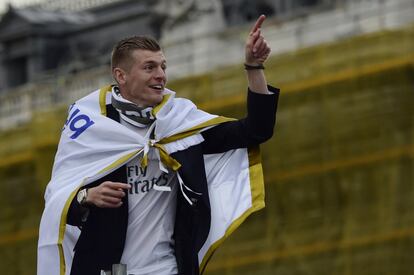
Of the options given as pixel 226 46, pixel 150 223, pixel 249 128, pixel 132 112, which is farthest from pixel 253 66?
pixel 226 46

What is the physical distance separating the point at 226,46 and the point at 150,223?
19204 millimetres

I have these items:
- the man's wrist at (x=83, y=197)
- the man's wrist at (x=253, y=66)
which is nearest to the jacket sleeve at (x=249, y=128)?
the man's wrist at (x=253, y=66)

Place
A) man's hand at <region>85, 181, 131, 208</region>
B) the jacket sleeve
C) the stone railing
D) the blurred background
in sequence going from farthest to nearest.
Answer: the stone railing → the blurred background → the jacket sleeve → man's hand at <region>85, 181, 131, 208</region>

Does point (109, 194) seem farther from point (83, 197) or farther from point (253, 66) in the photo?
point (253, 66)

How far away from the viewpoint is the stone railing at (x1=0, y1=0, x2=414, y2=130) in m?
23.9

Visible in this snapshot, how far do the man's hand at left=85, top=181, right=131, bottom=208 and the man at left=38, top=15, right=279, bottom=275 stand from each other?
12cm

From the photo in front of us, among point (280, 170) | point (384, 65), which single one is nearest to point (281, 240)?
point (280, 170)

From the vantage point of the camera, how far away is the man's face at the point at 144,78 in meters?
7.76

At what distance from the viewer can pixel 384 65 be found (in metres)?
21.3

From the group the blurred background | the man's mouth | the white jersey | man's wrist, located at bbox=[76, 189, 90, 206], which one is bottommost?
the blurred background

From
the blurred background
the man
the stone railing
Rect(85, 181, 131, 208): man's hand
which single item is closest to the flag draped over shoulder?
the man

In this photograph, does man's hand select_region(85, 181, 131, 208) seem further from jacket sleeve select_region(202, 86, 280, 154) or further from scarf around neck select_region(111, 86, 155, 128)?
jacket sleeve select_region(202, 86, 280, 154)

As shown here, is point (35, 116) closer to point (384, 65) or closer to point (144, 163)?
point (384, 65)

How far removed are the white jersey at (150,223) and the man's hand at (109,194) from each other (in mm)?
258
